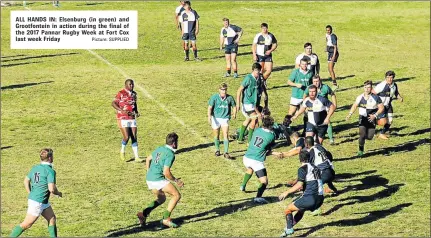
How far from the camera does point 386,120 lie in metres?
25.9

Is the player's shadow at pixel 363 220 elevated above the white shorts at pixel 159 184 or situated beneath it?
situated beneath

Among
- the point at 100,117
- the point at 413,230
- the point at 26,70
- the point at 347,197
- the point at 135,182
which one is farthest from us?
the point at 26,70

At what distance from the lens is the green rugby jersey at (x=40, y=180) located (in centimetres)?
1703

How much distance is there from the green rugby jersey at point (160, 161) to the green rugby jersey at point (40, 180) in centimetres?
215

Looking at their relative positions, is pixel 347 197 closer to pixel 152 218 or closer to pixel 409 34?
pixel 152 218

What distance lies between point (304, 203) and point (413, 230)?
2788 millimetres

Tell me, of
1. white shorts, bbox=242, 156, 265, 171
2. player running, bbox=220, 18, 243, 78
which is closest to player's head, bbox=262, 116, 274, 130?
white shorts, bbox=242, 156, 265, 171

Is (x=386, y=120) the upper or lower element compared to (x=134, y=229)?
upper

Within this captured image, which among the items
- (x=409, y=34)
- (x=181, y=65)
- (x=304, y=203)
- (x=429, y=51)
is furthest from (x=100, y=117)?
(x=409, y=34)

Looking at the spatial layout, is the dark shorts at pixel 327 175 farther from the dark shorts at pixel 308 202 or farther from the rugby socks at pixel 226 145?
the rugby socks at pixel 226 145

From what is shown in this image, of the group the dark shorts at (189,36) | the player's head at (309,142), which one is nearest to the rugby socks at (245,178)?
the player's head at (309,142)

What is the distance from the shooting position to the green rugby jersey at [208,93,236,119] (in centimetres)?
2327

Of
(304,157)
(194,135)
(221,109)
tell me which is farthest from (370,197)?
(194,135)

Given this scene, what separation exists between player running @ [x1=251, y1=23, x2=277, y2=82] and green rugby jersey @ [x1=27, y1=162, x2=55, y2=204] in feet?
49.8
